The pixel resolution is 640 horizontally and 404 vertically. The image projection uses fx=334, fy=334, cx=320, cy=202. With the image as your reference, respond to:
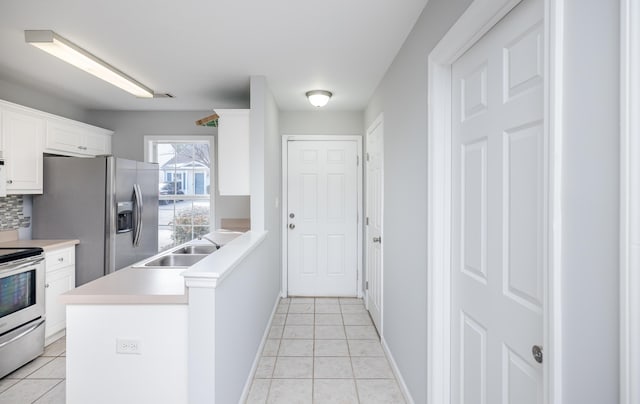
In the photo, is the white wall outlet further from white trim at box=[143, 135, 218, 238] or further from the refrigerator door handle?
white trim at box=[143, 135, 218, 238]

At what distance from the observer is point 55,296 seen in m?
2.95

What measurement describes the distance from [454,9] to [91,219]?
338cm

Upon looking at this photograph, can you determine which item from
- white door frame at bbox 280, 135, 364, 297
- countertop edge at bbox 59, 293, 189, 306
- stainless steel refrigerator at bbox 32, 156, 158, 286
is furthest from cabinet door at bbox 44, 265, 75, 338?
white door frame at bbox 280, 135, 364, 297

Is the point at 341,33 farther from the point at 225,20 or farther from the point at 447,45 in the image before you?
the point at 447,45

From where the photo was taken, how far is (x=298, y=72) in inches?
114

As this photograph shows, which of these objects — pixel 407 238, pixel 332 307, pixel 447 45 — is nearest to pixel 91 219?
pixel 332 307

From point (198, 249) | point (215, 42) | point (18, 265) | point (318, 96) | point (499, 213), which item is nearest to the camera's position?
point (499, 213)

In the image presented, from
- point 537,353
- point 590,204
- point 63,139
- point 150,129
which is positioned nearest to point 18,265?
point 63,139

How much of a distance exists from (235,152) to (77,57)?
1.30 m

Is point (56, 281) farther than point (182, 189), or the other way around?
point (182, 189)

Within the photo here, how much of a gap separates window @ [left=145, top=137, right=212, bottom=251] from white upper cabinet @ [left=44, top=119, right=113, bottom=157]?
570mm

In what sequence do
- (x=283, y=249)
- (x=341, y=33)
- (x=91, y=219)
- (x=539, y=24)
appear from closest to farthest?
1. (x=539, y=24)
2. (x=341, y=33)
3. (x=91, y=219)
4. (x=283, y=249)

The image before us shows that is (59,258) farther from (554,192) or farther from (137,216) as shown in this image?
(554,192)

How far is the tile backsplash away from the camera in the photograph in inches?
121
